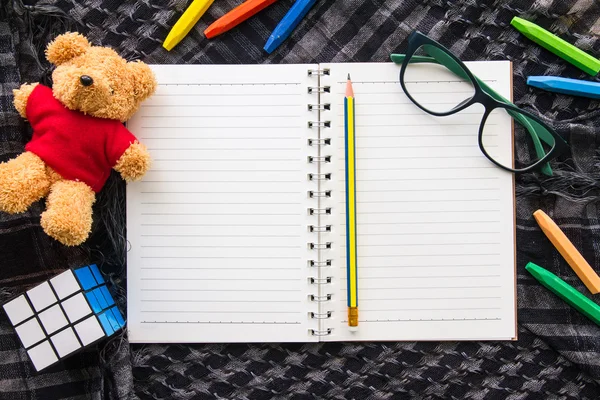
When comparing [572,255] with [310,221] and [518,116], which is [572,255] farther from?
[310,221]

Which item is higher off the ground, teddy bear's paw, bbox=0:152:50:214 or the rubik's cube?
teddy bear's paw, bbox=0:152:50:214

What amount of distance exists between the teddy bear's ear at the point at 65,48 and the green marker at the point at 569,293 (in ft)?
2.47

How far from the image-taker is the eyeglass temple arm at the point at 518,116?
2.65ft

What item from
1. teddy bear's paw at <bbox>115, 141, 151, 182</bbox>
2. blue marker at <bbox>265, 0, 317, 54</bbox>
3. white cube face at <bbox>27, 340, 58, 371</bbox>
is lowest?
white cube face at <bbox>27, 340, 58, 371</bbox>

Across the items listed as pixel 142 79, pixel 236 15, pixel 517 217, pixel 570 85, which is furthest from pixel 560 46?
pixel 142 79

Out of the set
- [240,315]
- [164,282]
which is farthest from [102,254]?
[240,315]

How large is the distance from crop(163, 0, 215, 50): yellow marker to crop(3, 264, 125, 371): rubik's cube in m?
0.37

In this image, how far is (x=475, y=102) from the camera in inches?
31.5

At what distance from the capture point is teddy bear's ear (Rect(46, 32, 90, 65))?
29.2 inches

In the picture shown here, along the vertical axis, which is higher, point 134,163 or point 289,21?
point 289,21

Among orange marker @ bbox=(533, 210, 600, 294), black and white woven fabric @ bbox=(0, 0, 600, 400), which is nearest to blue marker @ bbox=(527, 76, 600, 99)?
black and white woven fabric @ bbox=(0, 0, 600, 400)

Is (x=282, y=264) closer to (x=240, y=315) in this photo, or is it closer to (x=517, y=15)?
(x=240, y=315)

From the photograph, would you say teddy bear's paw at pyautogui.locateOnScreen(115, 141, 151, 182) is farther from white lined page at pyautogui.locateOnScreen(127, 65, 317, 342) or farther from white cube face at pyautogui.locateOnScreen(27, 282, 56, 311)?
white cube face at pyautogui.locateOnScreen(27, 282, 56, 311)

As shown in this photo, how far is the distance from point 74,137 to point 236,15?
11.9 inches
